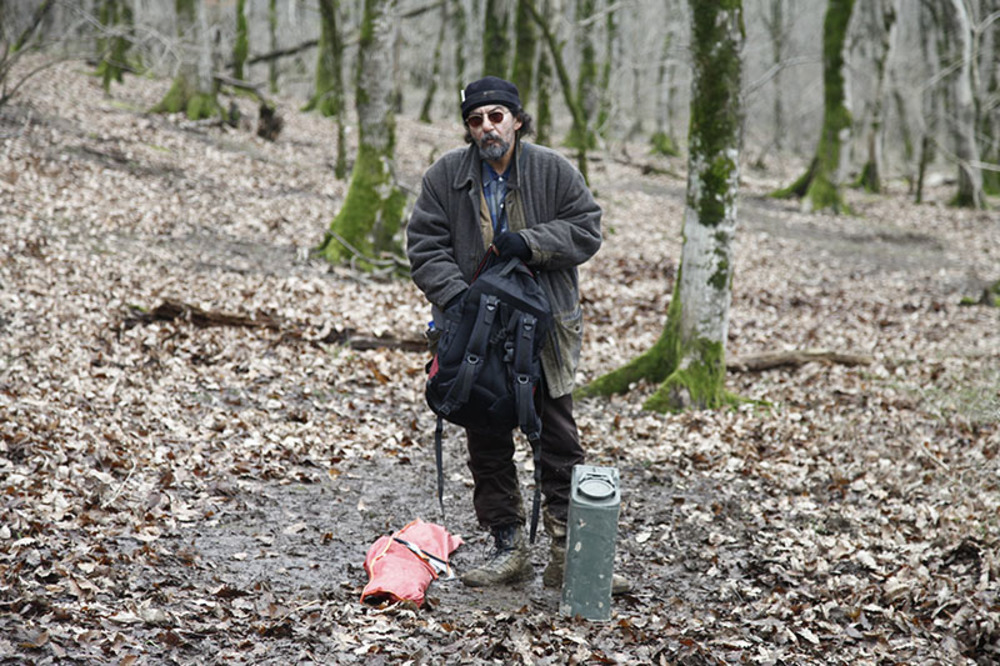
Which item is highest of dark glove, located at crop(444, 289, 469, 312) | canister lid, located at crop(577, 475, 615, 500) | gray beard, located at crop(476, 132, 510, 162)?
gray beard, located at crop(476, 132, 510, 162)

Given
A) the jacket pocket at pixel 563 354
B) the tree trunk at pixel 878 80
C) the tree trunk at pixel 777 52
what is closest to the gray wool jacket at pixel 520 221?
the jacket pocket at pixel 563 354

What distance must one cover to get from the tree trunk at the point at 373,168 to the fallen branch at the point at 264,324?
2983mm

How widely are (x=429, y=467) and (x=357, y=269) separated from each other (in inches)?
226

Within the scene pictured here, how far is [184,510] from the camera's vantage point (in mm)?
5398

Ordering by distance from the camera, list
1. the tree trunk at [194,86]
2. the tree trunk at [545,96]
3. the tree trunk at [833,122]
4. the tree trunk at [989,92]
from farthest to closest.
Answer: the tree trunk at [989,92] → the tree trunk at [833,122] → the tree trunk at [194,86] → the tree trunk at [545,96]

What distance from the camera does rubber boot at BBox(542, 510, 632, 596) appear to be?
15.3 feet

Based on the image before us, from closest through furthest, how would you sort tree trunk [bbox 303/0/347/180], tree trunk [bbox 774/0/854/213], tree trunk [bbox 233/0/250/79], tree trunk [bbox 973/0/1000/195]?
tree trunk [bbox 303/0/347/180] < tree trunk [bbox 774/0/854/213] < tree trunk [bbox 973/0/1000/195] < tree trunk [bbox 233/0/250/79]

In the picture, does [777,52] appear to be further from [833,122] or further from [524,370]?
[524,370]

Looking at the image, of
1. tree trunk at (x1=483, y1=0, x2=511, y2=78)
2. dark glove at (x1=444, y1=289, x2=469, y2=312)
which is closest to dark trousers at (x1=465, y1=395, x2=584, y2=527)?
dark glove at (x1=444, y1=289, x2=469, y2=312)

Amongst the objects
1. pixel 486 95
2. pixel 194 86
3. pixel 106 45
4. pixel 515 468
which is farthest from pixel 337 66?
pixel 515 468

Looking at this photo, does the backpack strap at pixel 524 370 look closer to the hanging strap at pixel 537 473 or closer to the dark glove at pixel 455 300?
the hanging strap at pixel 537 473

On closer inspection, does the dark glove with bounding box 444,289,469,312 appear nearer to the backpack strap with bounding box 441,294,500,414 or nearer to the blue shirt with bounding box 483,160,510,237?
the backpack strap with bounding box 441,294,500,414

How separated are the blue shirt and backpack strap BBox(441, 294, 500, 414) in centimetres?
45

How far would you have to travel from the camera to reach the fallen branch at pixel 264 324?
8.69 metres
